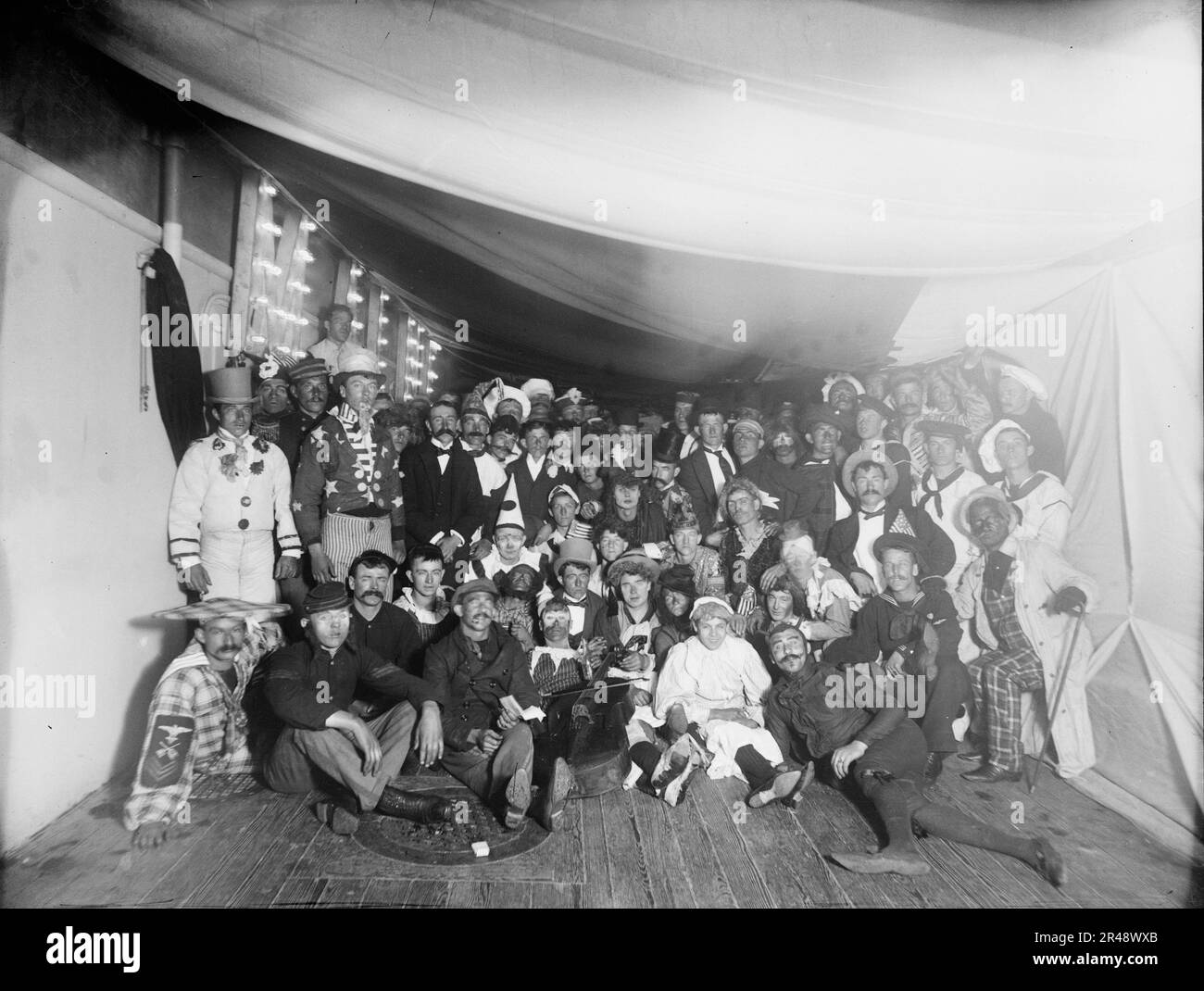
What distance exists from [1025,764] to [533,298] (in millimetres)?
3276

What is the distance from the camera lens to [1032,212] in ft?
8.73

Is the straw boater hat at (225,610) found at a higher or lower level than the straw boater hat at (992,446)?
lower

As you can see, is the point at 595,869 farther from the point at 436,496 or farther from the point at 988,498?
the point at 988,498

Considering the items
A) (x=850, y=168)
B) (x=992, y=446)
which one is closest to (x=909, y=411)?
(x=992, y=446)

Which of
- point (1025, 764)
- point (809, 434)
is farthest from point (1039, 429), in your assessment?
point (1025, 764)

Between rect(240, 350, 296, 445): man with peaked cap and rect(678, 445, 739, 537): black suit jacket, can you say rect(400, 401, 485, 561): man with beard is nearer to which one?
rect(240, 350, 296, 445): man with peaked cap

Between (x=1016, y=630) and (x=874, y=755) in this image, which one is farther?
(x=1016, y=630)

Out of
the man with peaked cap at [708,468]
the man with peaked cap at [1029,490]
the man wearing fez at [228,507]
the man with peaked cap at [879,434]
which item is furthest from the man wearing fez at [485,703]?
the man with peaked cap at [1029,490]

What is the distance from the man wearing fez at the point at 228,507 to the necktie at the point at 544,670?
1.28 m

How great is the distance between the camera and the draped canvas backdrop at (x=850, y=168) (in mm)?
2363

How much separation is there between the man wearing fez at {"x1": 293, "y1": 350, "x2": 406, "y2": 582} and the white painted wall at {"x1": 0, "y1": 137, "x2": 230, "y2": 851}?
60 centimetres

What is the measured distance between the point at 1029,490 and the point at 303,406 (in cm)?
361

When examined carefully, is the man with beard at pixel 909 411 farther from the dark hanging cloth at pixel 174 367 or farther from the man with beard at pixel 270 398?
the dark hanging cloth at pixel 174 367

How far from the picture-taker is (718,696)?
311 centimetres
